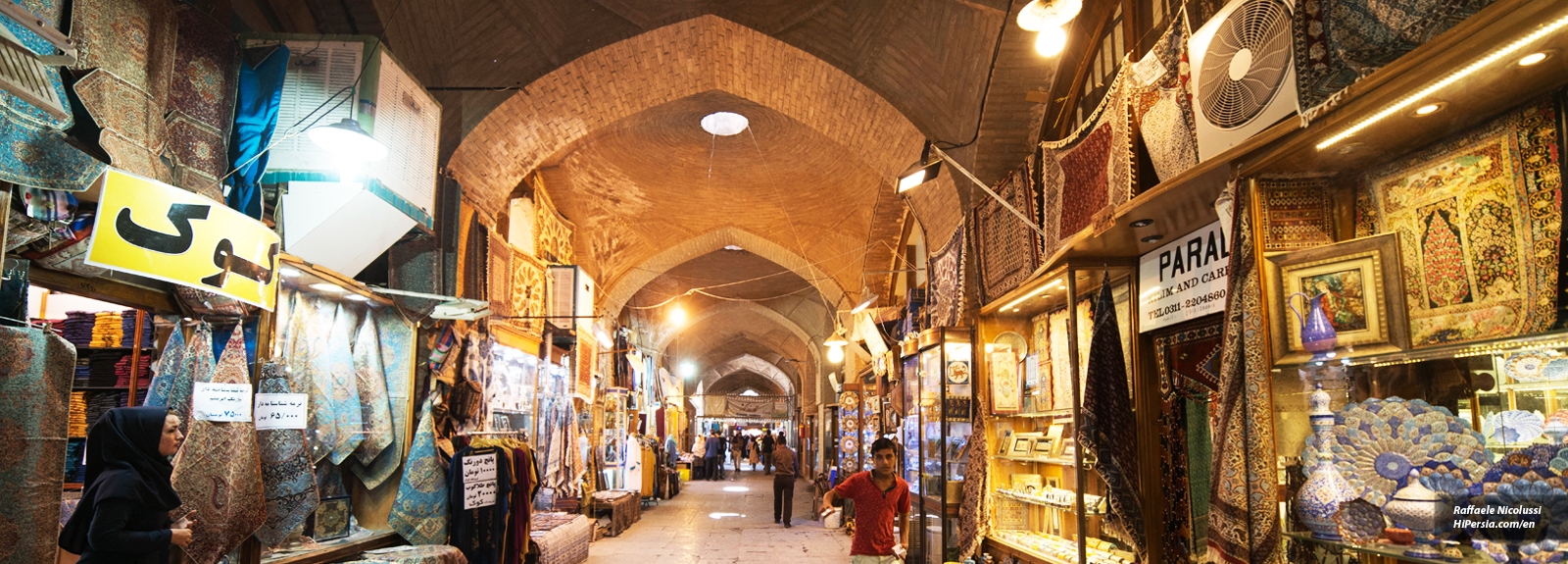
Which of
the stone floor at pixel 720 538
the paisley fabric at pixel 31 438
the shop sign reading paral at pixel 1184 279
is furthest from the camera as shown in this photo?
the stone floor at pixel 720 538

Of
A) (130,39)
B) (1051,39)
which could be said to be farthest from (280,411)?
(1051,39)

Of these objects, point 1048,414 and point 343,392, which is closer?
point 343,392

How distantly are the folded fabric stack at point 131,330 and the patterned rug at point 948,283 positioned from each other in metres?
5.53

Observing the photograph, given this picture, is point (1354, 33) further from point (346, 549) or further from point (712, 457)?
point (712, 457)

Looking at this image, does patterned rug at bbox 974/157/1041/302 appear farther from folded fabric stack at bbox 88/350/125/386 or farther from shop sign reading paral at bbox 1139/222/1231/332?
folded fabric stack at bbox 88/350/125/386

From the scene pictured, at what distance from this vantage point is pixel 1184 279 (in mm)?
3971

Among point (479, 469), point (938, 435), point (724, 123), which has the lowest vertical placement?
point (479, 469)

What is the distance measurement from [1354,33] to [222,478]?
497 cm

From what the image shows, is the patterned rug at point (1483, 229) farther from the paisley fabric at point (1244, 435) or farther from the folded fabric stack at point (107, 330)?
the folded fabric stack at point (107, 330)

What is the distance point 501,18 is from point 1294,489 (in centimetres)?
709

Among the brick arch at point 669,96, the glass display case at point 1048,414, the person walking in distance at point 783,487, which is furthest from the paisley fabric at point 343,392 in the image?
the person walking in distance at point 783,487

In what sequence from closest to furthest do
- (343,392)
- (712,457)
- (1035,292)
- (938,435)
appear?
(1035,292)
(343,392)
(938,435)
(712,457)

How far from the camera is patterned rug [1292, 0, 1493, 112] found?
2.19 meters

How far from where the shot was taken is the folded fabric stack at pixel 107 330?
534 centimetres
